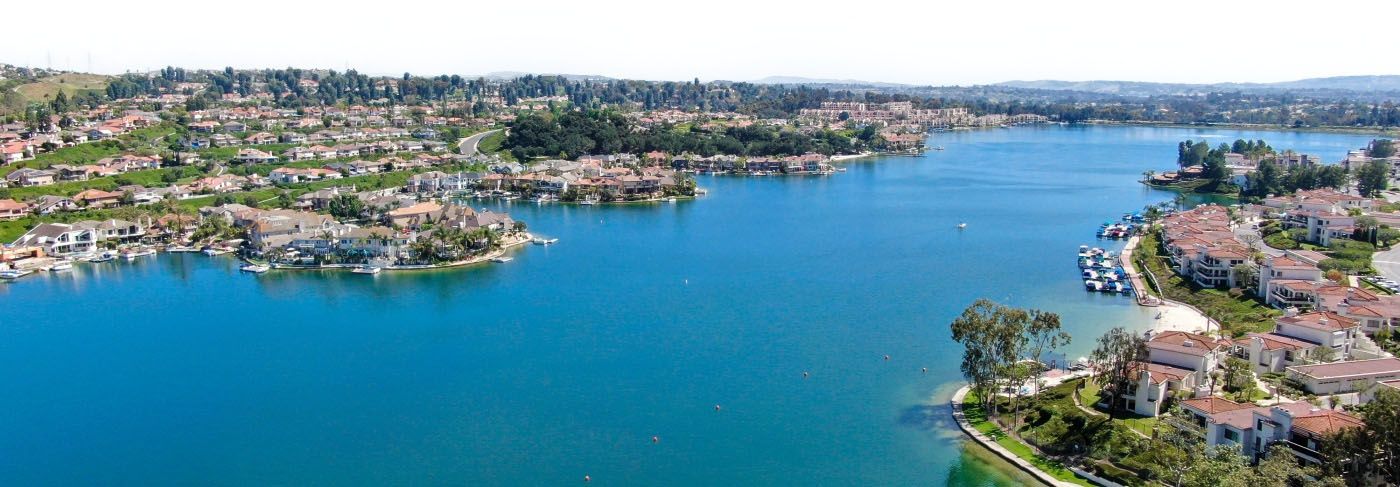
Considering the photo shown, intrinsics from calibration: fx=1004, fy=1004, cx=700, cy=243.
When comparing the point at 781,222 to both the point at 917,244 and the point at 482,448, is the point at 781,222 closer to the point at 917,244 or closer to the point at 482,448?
the point at 917,244

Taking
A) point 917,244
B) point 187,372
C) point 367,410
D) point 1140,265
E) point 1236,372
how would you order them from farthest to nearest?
1. point 917,244
2. point 1140,265
3. point 187,372
4. point 367,410
5. point 1236,372

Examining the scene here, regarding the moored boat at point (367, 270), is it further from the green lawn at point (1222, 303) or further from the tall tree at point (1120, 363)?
the green lawn at point (1222, 303)

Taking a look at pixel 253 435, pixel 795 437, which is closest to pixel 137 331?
pixel 253 435

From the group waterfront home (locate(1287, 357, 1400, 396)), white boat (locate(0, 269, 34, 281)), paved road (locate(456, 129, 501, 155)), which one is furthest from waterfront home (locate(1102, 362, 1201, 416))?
paved road (locate(456, 129, 501, 155))

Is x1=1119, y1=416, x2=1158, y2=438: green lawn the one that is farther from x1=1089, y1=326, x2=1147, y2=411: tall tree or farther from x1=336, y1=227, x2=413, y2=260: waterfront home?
x1=336, y1=227, x2=413, y2=260: waterfront home

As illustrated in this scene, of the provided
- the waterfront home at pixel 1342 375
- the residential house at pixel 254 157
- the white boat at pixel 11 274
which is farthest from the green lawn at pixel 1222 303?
the residential house at pixel 254 157

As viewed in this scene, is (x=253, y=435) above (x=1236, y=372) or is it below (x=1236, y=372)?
below

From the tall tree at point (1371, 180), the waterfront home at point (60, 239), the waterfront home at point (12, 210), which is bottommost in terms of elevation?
the waterfront home at point (60, 239)
